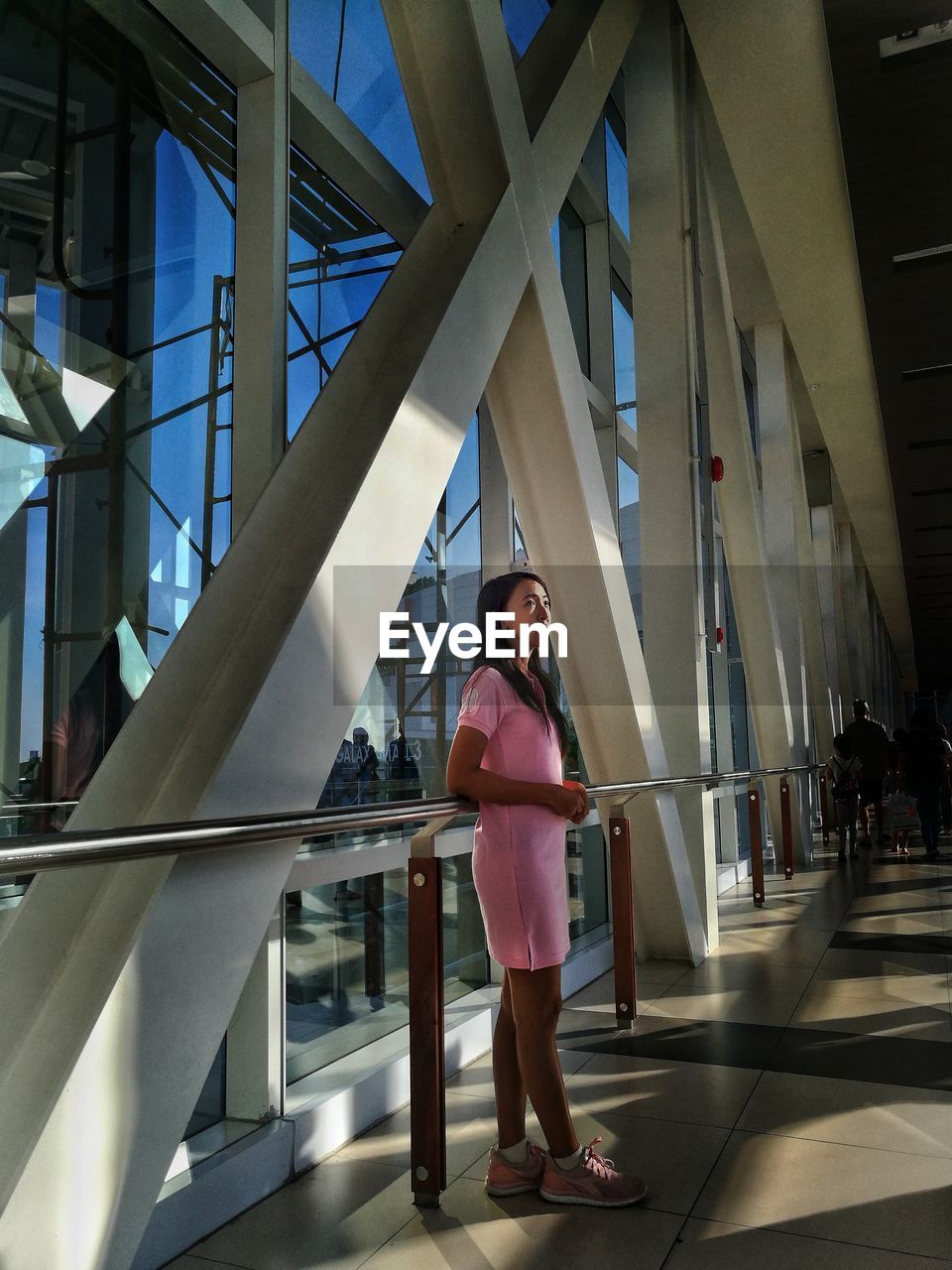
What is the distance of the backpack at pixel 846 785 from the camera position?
10.1 metres

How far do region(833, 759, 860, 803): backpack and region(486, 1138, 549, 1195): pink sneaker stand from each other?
8.43 meters

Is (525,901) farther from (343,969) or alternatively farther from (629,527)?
(629,527)

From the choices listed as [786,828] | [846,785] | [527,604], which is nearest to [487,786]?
[527,604]

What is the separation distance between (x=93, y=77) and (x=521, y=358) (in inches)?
71.5

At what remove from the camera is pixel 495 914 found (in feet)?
7.75

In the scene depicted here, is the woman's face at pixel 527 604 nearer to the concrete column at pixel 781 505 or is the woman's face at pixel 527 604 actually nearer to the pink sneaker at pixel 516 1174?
the pink sneaker at pixel 516 1174

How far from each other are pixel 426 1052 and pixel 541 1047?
0.27m

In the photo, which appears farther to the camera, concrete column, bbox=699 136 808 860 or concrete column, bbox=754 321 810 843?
concrete column, bbox=754 321 810 843

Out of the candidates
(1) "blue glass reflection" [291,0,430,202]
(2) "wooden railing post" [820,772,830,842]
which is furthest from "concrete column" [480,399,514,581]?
(2) "wooden railing post" [820,772,830,842]

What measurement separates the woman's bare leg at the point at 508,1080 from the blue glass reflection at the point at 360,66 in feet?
9.16

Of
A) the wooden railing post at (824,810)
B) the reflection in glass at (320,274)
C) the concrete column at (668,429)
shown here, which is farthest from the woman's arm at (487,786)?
the wooden railing post at (824,810)

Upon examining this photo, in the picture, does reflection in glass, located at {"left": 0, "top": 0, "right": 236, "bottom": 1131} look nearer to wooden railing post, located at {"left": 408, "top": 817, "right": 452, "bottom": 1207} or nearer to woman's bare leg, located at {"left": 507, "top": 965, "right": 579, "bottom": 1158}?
wooden railing post, located at {"left": 408, "top": 817, "right": 452, "bottom": 1207}

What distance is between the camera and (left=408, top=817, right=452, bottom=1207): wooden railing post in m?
2.35

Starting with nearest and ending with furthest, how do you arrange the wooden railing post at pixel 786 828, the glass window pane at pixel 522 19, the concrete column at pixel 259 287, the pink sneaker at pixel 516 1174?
the pink sneaker at pixel 516 1174, the concrete column at pixel 259 287, the glass window pane at pixel 522 19, the wooden railing post at pixel 786 828
